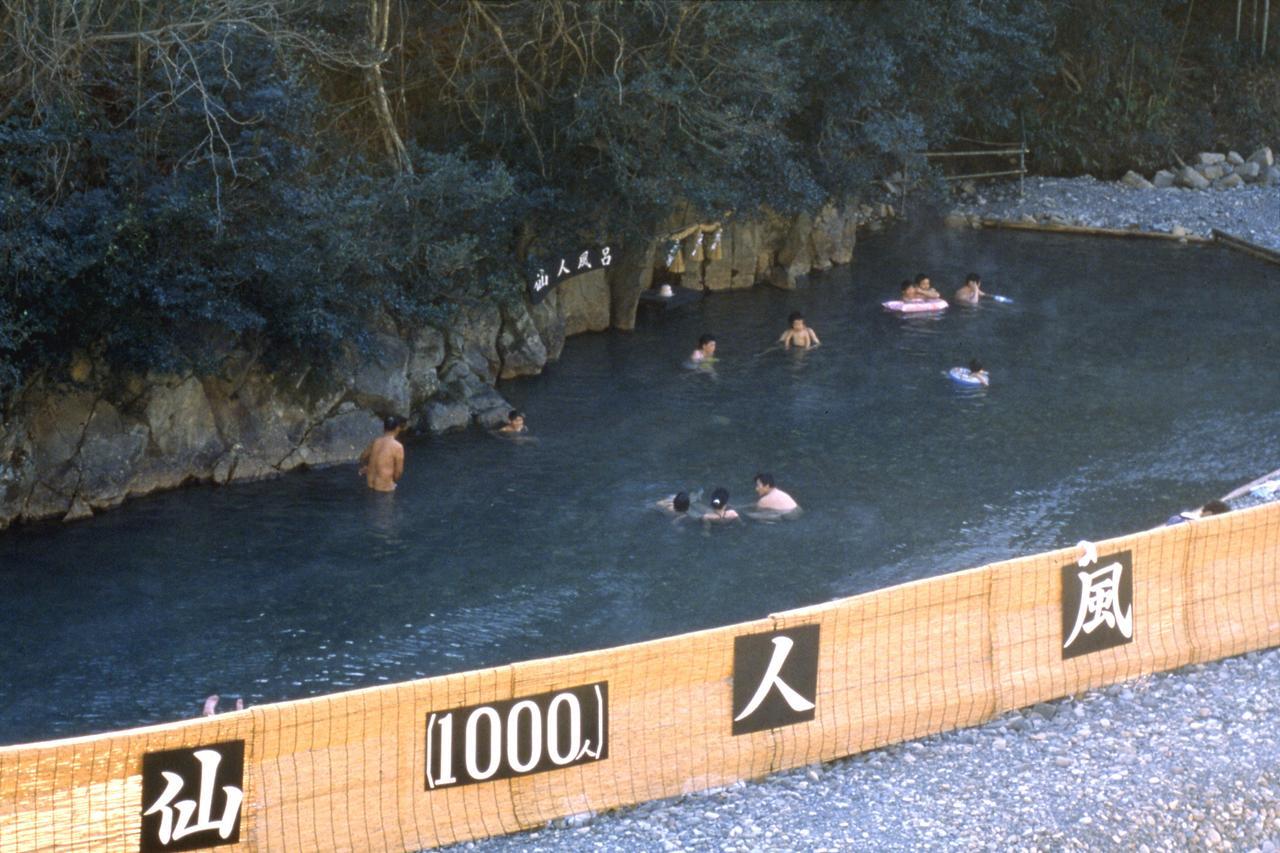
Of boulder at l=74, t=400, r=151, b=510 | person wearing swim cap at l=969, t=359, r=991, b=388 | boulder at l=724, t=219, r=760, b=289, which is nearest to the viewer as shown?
boulder at l=74, t=400, r=151, b=510

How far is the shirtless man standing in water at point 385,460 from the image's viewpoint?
1633 cm

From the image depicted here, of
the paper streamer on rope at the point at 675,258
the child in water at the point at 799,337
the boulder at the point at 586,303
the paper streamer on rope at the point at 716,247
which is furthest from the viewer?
the paper streamer on rope at the point at 716,247

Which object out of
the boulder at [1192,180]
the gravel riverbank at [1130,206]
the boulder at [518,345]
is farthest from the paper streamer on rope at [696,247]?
the boulder at [1192,180]

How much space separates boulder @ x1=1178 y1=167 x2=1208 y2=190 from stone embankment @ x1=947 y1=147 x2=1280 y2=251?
0.02 meters

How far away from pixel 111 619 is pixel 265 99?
20.3 feet

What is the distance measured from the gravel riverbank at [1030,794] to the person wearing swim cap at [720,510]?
18.0ft

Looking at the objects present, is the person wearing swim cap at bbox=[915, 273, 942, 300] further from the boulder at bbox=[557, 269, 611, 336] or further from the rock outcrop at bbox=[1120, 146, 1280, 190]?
the rock outcrop at bbox=[1120, 146, 1280, 190]

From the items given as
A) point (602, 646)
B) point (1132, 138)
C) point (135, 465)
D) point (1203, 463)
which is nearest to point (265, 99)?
point (135, 465)

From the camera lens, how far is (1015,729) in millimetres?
10070

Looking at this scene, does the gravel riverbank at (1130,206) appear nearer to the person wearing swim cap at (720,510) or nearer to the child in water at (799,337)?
the child in water at (799,337)

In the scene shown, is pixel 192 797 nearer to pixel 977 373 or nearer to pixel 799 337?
pixel 977 373

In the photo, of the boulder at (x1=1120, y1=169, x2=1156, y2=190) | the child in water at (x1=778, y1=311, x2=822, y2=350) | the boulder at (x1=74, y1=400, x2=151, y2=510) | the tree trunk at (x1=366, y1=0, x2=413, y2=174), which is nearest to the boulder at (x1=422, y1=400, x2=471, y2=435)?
the tree trunk at (x1=366, y1=0, x2=413, y2=174)

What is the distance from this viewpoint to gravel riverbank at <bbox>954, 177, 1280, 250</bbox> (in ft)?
→ 104

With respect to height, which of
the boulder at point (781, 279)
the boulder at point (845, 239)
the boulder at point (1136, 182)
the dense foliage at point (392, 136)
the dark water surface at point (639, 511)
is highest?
the dense foliage at point (392, 136)
